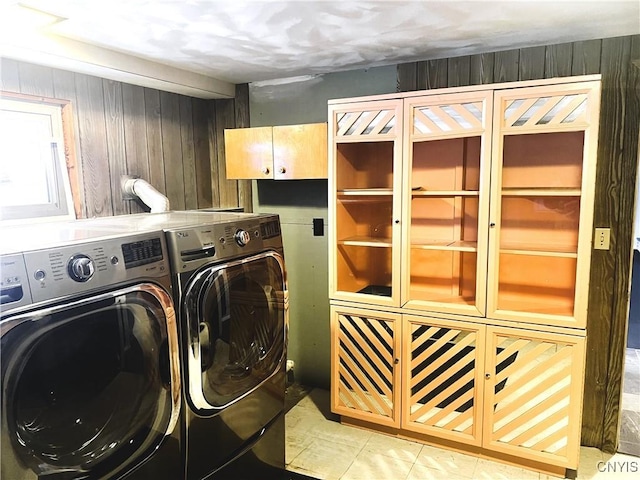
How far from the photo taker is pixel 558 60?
2.42 metres

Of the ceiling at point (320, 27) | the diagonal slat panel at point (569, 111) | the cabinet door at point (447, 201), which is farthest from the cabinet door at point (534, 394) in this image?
the ceiling at point (320, 27)

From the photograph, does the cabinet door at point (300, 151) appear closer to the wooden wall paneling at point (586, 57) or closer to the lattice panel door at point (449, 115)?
the lattice panel door at point (449, 115)

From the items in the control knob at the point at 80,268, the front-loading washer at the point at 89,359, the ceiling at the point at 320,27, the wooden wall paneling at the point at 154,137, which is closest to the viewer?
the front-loading washer at the point at 89,359

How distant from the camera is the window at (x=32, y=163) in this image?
222cm

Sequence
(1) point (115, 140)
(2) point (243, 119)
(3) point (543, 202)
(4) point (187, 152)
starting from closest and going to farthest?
(3) point (543, 202) → (1) point (115, 140) → (4) point (187, 152) → (2) point (243, 119)

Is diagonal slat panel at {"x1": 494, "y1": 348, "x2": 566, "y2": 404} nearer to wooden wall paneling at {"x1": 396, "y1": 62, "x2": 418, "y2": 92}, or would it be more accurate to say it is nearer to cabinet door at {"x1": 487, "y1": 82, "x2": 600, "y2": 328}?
cabinet door at {"x1": 487, "y1": 82, "x2": 600, "y2": 328}

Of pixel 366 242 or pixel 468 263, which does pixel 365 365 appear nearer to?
pixel 366 242

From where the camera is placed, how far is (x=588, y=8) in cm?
190

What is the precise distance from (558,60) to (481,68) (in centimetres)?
39

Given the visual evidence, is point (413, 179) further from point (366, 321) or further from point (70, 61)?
point (70, 61)

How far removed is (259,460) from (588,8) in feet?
8.26

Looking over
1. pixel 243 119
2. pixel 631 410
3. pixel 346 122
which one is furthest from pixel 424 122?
pixel 631 410

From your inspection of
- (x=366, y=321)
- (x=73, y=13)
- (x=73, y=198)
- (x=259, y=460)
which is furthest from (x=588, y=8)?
(x=73, y=198)

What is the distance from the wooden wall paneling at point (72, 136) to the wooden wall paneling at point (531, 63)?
2.46 m
